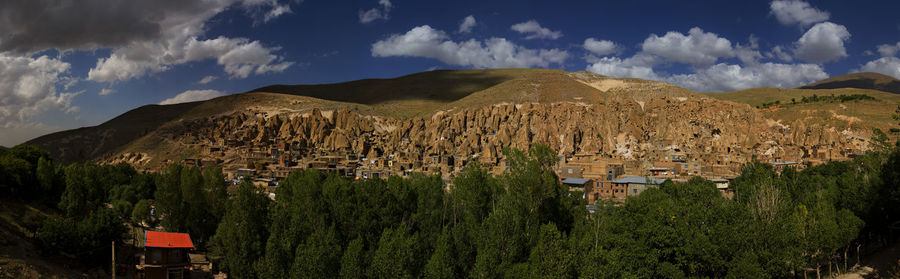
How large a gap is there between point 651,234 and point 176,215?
113 feet

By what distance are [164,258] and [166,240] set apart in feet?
4.27

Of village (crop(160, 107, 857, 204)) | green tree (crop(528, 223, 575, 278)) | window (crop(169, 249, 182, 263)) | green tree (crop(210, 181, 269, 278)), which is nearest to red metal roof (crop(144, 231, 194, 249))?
window (crop(169, 249, 182, 263))

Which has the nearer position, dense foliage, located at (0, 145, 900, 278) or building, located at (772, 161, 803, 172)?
dense foliage, located at (0, 145, 900, 278)

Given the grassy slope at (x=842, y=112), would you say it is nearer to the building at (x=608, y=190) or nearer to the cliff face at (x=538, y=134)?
the cliff face at (x=538, y=134)

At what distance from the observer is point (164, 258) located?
28.3 meters

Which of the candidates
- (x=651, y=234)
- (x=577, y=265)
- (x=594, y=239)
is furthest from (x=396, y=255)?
(x=651, y=234)

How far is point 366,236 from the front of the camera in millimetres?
29688

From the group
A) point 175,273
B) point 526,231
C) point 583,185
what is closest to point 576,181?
point 583,185

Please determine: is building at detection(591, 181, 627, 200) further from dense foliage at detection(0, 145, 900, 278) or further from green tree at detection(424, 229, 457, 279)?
green tree at detection(424, 229, 457, 279)

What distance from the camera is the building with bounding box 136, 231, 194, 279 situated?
1103 inches

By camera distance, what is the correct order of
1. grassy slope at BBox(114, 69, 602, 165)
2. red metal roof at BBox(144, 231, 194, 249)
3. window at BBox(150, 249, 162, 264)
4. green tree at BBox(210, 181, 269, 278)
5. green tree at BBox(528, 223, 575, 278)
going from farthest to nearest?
grassy slope at BBox(114, 69, 602, 165), red metal roof at BBox(144, 231, 194, 249), window at BBox(150, 249, 162, 264), green tree at BBox(210, 181, 269, 278), green tree at BBox(528, 223, 575, 278)

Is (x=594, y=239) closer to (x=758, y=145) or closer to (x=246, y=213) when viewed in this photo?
(x=246, y=213)

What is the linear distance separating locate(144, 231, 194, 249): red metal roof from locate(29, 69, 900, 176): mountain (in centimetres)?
4508

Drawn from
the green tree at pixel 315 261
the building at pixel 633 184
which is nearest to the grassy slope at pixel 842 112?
the building at pixel 633 184
